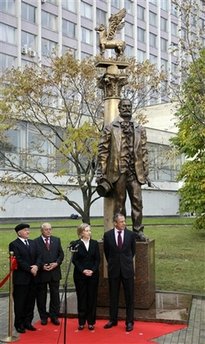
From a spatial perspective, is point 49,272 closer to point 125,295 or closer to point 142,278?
point 125,295

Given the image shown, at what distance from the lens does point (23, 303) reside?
327 inches

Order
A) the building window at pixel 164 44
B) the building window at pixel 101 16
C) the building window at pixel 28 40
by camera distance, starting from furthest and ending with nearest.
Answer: the building window at pixel 164 44, the building window at pixel 101 16, the building window at pixel 28 40

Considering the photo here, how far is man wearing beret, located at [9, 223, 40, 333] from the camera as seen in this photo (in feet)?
27.1

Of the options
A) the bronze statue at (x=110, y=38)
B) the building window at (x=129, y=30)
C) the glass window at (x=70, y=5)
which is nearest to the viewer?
the bronze statue at (x=110, y=38)

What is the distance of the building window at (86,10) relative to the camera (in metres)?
58.1

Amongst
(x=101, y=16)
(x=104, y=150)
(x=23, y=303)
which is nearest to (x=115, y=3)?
(x=101, y=16)

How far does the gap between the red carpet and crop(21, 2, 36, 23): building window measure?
1869 inches

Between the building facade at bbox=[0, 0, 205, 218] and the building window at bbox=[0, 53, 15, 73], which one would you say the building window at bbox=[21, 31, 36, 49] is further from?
the building window at bbox=[0, 53, 15, 73]

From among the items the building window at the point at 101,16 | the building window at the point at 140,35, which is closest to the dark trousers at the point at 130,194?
the building window at the point at 101,16

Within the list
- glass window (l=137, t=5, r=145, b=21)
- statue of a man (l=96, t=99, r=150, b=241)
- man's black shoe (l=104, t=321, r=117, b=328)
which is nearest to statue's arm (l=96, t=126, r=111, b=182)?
statue of a man (l=96, t=99, r=150, b=241)

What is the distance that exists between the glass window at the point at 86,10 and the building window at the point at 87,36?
1.53 metres

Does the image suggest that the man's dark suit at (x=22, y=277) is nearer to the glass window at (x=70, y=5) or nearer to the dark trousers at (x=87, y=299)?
the dark trousers at (x=87, y=299)

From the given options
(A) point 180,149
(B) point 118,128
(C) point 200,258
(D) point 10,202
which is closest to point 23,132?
(D) point 10,202

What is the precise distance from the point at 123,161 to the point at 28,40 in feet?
150
